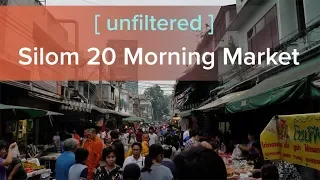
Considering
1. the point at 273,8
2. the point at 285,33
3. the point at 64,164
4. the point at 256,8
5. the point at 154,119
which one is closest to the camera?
the point at 64,164

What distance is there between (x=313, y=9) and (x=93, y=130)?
712cm

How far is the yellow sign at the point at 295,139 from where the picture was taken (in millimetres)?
3264

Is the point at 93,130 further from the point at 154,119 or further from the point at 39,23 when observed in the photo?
the point at 154,119

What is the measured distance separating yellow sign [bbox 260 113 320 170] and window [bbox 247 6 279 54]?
327 inches

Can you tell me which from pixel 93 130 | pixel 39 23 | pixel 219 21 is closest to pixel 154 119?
pixel 219 21

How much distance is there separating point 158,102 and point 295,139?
104845 millimetres

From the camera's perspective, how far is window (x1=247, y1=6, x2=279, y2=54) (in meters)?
11.9

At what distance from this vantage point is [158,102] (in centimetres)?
10844

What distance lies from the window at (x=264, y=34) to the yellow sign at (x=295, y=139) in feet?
27.2

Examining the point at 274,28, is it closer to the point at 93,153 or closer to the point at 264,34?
the point at 264,34

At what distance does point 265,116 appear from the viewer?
448 inches

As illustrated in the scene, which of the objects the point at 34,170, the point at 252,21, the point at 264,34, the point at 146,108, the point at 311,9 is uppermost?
the point at 252,21

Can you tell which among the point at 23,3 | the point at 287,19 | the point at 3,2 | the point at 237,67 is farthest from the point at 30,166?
the point at 237,67

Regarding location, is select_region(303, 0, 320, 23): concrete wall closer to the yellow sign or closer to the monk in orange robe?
the yellow sign
